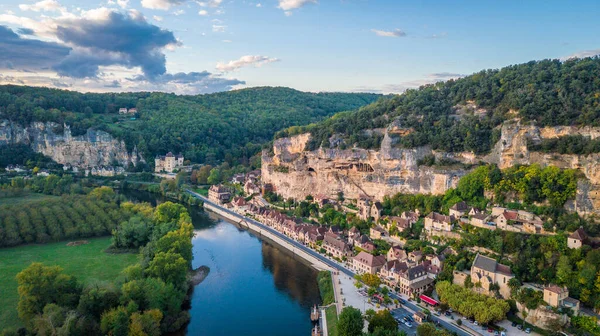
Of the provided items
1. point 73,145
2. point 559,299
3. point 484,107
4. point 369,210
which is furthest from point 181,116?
point 559,299

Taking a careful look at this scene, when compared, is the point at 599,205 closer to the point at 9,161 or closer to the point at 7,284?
the point at 7,284

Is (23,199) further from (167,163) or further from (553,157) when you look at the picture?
(553,157)

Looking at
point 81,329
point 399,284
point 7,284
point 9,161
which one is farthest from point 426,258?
point 9,161

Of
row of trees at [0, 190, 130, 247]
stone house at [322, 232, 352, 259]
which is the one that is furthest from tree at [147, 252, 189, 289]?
row of trees at [0, 190, 130, 247]

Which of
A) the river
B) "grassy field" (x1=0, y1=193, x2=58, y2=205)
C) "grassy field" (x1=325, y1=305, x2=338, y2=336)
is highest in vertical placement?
"grassy field" (x1=0, y1=193, x2=58, y2=205)

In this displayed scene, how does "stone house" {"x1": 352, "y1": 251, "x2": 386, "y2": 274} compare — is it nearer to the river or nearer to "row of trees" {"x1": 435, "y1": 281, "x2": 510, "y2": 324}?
the river
